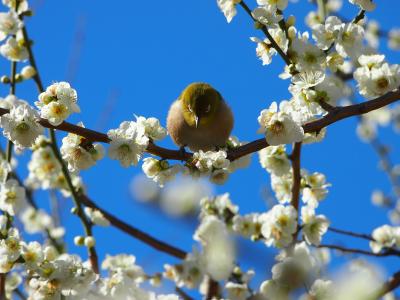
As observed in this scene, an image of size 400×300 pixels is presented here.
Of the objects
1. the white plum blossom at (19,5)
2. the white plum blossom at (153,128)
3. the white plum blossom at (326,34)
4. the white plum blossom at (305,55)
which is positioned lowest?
the white plum blossom at (153,128)

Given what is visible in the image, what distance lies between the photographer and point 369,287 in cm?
170

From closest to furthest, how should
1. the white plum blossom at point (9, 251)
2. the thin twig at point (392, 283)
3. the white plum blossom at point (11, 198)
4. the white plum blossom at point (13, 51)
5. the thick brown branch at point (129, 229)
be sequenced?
the white plum blossom at point (9, 251) < the thin twig at point (392, 283) < the white plum blossom at point (11, 198) < the white plum blossom at point (13, 51) < the thick brown branch at point (129, 229)

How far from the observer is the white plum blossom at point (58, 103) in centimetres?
211

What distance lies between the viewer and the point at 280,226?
10.2ft

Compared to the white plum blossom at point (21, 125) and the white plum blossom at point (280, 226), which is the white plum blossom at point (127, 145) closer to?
the white plum blossom at point (21, 125)

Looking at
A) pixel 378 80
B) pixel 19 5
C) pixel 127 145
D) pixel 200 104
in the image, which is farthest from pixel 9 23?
pixel 378 80

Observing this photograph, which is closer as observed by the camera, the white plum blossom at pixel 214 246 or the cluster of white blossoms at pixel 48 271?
the cluster of white blossoms at pixel 48 271

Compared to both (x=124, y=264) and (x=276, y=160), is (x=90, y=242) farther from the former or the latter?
(x=276, y=160)

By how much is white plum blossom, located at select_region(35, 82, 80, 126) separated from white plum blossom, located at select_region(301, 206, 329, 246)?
1.54 metres

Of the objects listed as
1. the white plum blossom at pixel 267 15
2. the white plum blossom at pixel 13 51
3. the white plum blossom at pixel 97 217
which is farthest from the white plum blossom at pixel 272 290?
the white plum blossom at pixel 13 51

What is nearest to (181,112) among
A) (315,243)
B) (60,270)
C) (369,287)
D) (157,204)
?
(315,243)

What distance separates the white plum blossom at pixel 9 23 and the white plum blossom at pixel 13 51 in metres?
0.15

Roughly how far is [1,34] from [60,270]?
1.31 meters

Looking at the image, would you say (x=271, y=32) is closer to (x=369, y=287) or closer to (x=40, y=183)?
(x=369, y=287)
